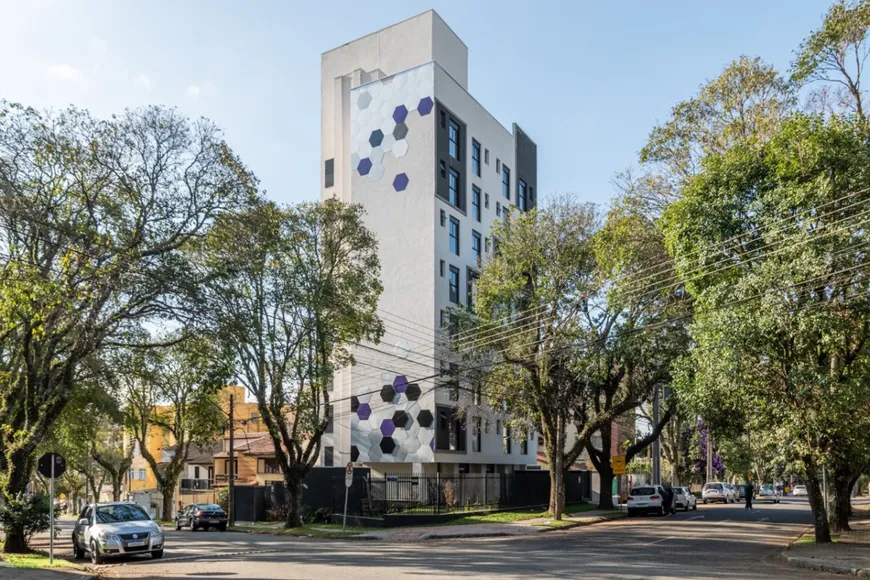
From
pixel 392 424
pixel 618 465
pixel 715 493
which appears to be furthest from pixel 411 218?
pixel 715 493

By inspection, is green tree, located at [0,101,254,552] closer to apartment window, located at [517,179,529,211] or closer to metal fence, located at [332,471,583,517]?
metal fence, located at [332,471,583,517]

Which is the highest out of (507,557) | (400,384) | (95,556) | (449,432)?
(400,384)

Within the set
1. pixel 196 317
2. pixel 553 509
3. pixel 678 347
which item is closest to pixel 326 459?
pixel 553 509

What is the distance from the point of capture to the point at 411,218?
4703 cm

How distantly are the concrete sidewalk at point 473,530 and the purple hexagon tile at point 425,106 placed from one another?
2304 centimetres

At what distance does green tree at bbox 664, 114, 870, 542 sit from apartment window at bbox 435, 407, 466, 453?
2408 cm

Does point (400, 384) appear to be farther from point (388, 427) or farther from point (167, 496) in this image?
point (167, 496)

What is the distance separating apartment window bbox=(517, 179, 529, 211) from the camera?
2266 inches

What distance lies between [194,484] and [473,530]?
41968mm

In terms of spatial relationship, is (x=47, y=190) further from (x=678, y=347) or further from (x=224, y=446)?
(x=224, y=446)

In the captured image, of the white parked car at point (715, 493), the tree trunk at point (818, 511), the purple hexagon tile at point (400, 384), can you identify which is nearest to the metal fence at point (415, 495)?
the purple hexagon tile at point (400, 384)

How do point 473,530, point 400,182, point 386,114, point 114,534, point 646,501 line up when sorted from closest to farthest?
point 114,534 < point 473,530 < point 646,501 < point 400,182 < point 386,114

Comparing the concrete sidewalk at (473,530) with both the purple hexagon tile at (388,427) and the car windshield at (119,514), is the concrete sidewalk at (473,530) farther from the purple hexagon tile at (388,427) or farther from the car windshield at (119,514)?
the purple hexagon tile at (388,427)

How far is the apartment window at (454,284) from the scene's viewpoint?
1904 inches
